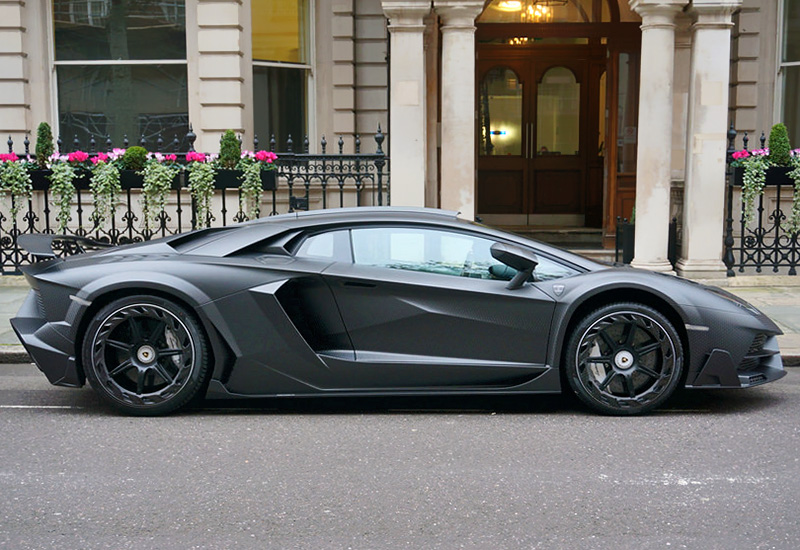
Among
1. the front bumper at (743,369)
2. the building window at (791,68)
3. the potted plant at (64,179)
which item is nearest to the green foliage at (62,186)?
the potted plant at (64,179)

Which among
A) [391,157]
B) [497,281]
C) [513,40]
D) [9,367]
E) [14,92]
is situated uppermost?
[513,40]

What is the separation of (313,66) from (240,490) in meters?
11.8

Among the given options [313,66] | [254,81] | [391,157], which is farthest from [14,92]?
[391,157]

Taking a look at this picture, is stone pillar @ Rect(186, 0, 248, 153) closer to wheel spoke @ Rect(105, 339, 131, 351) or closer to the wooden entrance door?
the wooden entrance door

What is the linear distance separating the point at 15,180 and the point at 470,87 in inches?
214

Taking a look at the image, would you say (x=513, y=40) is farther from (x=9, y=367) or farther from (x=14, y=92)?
(x=9, y=367)

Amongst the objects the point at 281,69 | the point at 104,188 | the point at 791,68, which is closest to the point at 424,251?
the point at 104,188

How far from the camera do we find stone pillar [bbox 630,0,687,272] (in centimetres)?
1127

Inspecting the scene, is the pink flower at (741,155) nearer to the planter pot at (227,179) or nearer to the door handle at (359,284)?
the planter pot at (227,179)

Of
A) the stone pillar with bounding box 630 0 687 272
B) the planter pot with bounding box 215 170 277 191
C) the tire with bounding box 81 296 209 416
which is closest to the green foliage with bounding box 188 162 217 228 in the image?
the planter pot with bounding box 215 170 277 191

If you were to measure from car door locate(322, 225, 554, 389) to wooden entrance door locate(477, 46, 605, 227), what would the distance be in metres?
10.6

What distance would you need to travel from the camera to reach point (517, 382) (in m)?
6.08

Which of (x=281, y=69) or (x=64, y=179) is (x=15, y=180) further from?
(x=281, y=69)

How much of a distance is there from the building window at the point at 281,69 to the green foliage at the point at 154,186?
339cm
